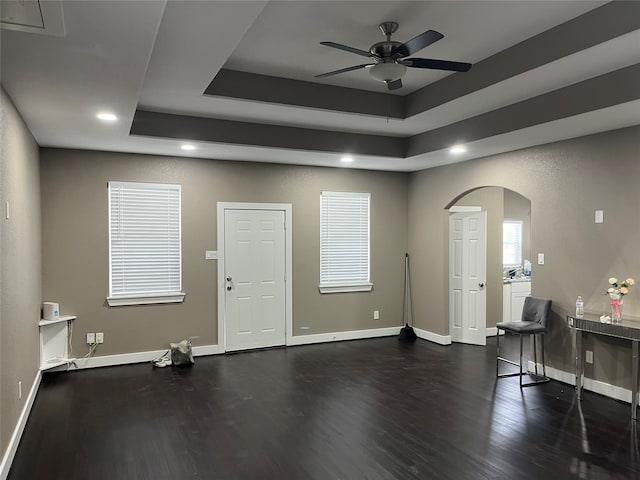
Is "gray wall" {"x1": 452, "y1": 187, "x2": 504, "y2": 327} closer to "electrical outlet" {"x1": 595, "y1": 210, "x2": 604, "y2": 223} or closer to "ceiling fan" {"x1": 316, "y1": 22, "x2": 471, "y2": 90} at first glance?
"electrical outlet" {"x1": 595, "y1": 210, "x2": 604, "y2": 223}

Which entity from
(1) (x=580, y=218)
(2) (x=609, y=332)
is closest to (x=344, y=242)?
(1) (x=580, y=218)

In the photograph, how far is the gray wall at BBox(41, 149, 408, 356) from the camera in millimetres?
5301

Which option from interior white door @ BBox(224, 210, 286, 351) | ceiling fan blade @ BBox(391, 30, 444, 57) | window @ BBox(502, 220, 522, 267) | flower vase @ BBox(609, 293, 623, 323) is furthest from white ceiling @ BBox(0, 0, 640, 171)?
window @ BBox(502, 220, 522, 267)

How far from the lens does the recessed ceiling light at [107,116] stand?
3.76 metres

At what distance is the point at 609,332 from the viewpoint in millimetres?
4012

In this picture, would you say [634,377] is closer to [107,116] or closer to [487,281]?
[487,281]

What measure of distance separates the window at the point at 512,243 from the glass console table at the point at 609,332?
4.03 m

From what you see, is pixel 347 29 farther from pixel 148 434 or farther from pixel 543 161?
pixel 148 434

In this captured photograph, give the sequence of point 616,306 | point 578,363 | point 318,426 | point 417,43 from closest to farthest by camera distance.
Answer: point 417,43 < point 318,426 < point 616,306 < point 578,363

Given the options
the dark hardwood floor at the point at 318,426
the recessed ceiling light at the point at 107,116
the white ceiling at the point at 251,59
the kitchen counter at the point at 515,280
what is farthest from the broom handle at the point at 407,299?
the recessed ceiling light at the point at 107,116

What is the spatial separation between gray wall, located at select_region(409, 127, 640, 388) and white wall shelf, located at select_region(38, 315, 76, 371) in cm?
527

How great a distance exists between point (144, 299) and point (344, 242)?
115 inches

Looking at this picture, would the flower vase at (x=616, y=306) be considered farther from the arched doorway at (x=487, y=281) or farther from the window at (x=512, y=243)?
the window at (x=512, y=243)

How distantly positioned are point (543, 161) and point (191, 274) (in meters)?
4.45
